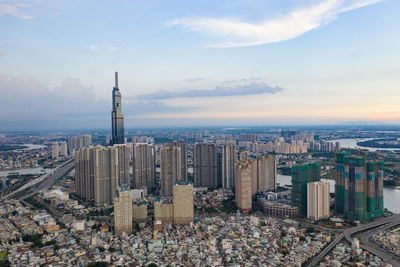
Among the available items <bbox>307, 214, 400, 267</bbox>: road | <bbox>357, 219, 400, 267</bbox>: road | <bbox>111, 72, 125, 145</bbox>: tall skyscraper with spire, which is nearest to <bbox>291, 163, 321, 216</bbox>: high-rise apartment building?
<bbox>307, 214, 400, 267</bbox>: road

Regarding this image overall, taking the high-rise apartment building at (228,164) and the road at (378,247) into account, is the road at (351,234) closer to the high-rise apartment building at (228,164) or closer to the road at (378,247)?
the road at (378,247)

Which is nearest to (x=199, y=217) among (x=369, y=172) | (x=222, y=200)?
(x=222, y=200)

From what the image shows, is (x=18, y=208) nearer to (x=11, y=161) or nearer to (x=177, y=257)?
(x=177, y=257)

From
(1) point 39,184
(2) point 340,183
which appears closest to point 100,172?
(1) point 39,184

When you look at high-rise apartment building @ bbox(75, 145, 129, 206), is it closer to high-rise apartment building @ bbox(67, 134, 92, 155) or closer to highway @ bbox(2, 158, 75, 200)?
highway @ bbox(2, 158, 75, 200)

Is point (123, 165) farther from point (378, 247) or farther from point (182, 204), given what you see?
point (378, 247)

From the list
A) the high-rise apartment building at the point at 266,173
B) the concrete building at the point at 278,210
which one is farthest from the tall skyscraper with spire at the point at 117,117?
the concrete building at the point at 278,210
